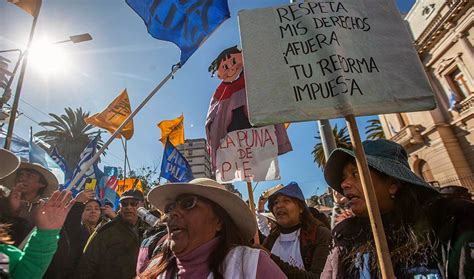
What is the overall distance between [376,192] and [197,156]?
90155 millimetres

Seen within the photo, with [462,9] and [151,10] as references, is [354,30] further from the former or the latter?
[462,9]

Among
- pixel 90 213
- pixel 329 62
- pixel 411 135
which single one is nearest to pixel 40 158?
pixel 90 213

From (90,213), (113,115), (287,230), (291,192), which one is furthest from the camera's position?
(113,115)

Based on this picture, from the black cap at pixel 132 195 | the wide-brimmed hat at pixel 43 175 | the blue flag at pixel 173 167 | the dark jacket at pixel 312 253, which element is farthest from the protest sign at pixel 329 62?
the blue flag at pixel 173 167

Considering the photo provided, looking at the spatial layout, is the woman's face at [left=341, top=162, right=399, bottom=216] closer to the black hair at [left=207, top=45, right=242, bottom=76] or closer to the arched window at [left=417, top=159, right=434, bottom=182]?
the black hair at [left=207, top=45, right=242, bottom=76]

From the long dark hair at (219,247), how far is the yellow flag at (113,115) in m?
6.11

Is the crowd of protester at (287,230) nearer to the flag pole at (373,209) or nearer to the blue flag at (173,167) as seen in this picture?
the flag pole at (373,209)

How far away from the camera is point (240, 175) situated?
11.2ft

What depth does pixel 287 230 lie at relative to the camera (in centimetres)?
313

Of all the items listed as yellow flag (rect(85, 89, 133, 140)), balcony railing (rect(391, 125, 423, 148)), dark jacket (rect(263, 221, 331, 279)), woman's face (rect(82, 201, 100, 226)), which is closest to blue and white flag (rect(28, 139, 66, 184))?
woman's face (rect(82, 201, 100, 226))

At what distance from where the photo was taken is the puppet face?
399cm

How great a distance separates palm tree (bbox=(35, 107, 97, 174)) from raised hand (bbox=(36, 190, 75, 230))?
27.9 metres

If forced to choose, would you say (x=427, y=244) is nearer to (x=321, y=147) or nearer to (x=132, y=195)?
(x=132, y=195)

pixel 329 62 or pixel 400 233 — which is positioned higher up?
pixel 329 62
